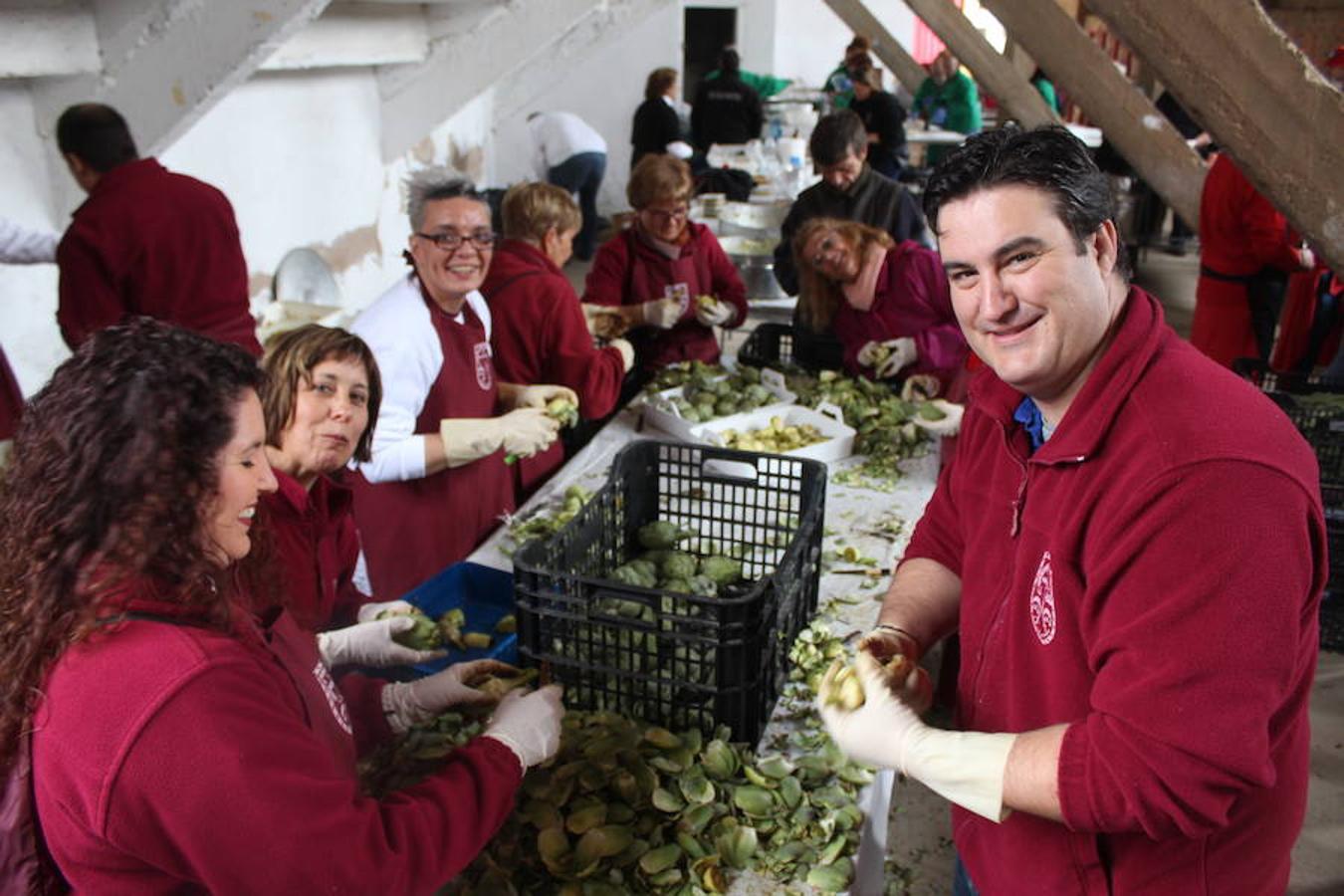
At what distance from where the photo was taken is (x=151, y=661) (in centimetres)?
108

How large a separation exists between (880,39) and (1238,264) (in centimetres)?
682

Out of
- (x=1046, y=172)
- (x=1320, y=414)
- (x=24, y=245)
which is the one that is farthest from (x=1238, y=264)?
(x=24, y=245)

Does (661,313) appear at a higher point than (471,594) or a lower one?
higher

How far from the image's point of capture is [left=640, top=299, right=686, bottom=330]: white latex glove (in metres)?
4.23

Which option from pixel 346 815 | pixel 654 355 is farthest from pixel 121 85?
pixel 346 815

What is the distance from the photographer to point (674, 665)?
1.84 m

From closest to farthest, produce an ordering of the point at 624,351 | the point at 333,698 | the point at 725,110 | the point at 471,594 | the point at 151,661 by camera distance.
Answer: the point at 151,661 < the point at 333,698 < the point at 471,594 < the point at 624,351 < the point at 725,110

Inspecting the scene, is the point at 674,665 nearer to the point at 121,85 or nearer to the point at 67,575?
the point at 67,575

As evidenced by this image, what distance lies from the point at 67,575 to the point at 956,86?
1081 centimetres

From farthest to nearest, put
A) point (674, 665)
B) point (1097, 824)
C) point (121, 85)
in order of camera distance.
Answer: point (121, 85), point (674, 665), point (1097, 824)

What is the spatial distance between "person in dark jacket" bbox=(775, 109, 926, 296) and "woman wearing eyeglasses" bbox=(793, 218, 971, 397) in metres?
0.76

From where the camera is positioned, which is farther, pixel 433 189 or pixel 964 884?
pixel 433 189

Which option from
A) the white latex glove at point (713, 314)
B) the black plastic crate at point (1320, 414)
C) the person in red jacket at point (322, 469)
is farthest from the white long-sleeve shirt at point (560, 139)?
the person in red jacket at point (322, 469)

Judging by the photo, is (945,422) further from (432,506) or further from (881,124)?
(881,124)
